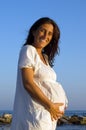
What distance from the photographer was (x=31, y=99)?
3.58 m

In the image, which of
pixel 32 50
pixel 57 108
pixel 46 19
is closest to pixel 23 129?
pixel 57 108

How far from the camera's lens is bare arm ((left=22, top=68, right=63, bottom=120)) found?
3.56 m

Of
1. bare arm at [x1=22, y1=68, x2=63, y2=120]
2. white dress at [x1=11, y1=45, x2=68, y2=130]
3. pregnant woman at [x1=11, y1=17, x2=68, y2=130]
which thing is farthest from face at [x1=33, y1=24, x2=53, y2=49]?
bare arm at [x1=22, y1=68, x2=63, y2=120]

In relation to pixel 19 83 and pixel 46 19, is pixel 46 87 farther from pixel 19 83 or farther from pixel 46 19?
pixel 46 19

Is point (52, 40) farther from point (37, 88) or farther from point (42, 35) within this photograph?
point (37, 88)

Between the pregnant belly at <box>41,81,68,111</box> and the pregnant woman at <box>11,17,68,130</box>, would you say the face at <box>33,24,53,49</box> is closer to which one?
the pregnant woman at <box>11,17,68,130</box>

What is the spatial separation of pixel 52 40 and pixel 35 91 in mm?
667

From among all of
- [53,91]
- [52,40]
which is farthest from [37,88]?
[52,40]

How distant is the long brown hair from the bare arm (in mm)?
379

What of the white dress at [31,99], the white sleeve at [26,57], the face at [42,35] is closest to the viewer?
the white dress at [31,99]

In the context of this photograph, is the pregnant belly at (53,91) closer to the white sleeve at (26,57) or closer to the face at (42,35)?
the white sleeve at (26,57)

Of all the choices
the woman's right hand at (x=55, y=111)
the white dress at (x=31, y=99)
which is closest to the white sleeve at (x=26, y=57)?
the white dress at (x=31, y=99)

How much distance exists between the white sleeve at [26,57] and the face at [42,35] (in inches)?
4.4

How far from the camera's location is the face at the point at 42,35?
3.82 metres
